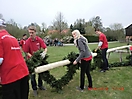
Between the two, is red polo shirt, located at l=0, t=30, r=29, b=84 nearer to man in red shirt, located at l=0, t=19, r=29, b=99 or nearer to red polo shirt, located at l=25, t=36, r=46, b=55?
man in red shirt, located at l=0, t=19, r=29, b=99

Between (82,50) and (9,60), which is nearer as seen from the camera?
(9,60)

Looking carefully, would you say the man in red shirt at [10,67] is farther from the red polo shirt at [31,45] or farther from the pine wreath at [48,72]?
the red polo shirt at [31,45]

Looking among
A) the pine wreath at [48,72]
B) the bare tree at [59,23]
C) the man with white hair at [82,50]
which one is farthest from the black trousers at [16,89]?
the bare tree at [59,23]

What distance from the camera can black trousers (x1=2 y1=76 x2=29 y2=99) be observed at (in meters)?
2.06

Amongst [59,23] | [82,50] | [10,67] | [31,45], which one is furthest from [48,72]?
[59,23]

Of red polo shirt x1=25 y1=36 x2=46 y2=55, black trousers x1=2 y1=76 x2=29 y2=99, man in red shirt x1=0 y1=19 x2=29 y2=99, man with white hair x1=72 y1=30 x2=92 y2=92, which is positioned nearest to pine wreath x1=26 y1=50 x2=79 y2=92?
red polo shirt x1=25 y1=36 x2=46 y2=55

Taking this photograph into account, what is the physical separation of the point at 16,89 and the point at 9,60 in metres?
0.47

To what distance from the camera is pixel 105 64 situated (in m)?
6.33

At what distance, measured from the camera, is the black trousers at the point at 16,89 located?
2059mm

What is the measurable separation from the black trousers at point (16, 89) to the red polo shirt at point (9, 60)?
77 millimetres

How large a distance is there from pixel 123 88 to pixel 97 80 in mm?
983

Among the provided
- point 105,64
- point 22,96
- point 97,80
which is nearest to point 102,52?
point 105,64

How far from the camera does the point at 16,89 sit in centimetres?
214

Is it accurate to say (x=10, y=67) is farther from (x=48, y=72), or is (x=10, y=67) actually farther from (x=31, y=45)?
(x=48, y=72)
